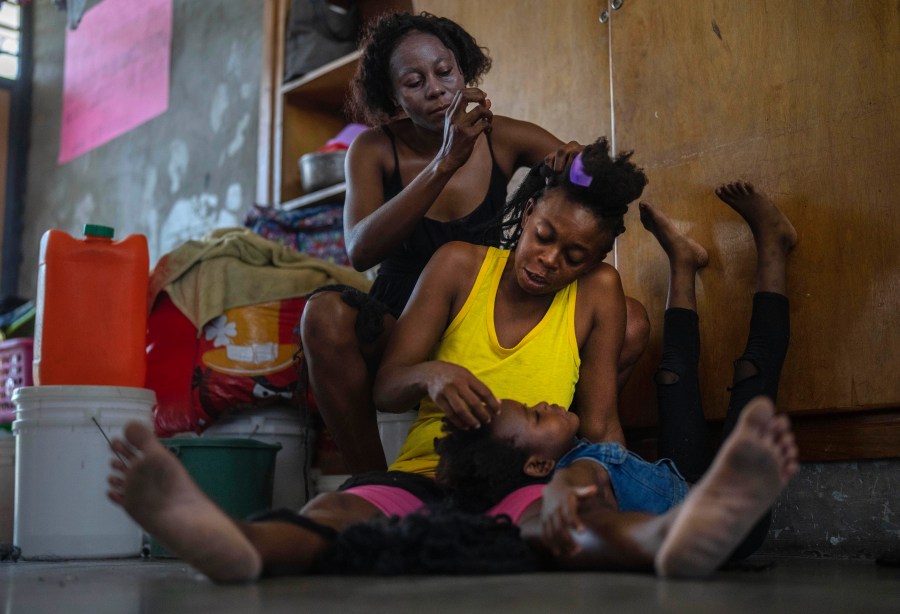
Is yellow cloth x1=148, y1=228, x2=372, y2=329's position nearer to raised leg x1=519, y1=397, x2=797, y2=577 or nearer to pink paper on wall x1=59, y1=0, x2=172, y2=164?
raised leg x1=519, y1=397, x2=797, y2=577

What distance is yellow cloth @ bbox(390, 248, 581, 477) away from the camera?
1.71m

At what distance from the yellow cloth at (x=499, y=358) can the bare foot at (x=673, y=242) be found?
38cm

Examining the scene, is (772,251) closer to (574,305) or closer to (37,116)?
(574,305)

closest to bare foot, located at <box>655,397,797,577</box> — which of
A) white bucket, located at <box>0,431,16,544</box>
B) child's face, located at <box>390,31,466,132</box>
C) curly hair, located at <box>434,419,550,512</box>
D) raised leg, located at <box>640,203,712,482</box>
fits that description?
curly hair, located at <box>434,419,550,512</box>

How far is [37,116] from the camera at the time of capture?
20.6 ft

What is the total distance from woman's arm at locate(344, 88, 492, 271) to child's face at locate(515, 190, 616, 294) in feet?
0.77

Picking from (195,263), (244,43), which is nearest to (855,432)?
(195,263)

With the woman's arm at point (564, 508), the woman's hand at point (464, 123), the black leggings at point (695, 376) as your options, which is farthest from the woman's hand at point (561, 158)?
the woman's arm at point (564, 508)

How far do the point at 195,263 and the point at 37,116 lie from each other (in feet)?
13.4

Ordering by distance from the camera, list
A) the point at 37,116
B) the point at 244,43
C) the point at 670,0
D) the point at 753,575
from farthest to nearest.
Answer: the point at 37,116 → the point at 244,43 → the point at 670,0 → the point at 753,575

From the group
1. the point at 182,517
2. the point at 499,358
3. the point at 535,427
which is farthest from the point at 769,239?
the point at 182,517

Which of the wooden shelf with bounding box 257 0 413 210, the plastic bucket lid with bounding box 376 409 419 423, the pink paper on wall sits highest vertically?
the pink paper on wall

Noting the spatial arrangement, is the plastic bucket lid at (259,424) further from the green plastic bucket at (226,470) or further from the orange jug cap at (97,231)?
the orange jug cap at (97,231)

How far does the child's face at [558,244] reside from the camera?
1.70 m
